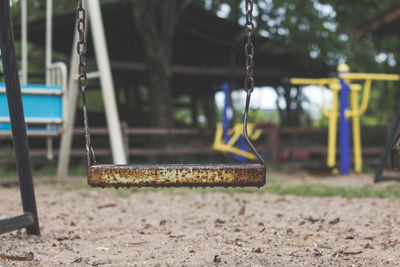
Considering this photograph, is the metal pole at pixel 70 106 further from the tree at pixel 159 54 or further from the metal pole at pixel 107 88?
the tree at pixel 159 54

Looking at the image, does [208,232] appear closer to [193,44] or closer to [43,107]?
[43,107]

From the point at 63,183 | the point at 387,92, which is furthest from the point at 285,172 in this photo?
the point at 387,92

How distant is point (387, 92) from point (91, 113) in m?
8.12

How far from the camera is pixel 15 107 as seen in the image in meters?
2.35

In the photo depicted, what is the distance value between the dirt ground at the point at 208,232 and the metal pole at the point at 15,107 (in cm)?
23

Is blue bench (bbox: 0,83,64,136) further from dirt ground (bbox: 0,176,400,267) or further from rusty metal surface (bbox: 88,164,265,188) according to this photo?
rusty metal surface (bbox: 88,164,265,188)

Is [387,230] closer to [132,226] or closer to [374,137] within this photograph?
[132,226]

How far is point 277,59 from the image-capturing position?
11672 mm

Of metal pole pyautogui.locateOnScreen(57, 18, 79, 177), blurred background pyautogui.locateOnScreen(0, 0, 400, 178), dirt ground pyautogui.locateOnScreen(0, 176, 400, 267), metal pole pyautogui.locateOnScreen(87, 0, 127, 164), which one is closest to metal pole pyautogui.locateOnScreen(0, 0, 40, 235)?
dirt ground pyautogui.locateOnScreen(0, 176, 400, 267)

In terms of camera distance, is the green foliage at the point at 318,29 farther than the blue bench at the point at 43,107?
Yes

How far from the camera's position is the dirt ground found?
6.93ft

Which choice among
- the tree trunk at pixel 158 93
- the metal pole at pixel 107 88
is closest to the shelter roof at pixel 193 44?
the tree trunk at pixel 158 93

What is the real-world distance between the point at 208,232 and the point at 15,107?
121cm

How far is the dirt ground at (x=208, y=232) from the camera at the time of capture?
2.11 m
